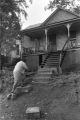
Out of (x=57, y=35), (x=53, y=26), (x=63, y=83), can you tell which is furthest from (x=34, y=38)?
(x=63, y=83)

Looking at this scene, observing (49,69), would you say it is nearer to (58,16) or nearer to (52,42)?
(52,42)

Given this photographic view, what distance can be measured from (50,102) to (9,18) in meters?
9.91

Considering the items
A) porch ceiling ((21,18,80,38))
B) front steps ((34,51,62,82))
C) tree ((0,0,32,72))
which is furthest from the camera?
porch ceiling ((21,18,80,38))

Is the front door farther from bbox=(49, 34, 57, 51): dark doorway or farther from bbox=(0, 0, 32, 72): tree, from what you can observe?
bbox=(0, 0, 32, 72): tree

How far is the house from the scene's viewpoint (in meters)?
12.6

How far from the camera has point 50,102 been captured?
263 inches

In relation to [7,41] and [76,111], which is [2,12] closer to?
[7,41]

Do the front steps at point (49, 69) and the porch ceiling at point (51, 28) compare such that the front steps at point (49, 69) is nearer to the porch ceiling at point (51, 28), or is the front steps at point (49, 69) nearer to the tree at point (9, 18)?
the porch ceiling at point (51, 28)

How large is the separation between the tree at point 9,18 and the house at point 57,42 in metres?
2.47

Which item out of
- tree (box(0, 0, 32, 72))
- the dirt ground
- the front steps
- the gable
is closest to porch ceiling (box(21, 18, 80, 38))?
the gable

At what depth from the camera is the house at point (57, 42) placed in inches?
497

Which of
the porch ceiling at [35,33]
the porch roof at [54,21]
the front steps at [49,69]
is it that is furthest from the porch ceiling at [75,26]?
the front steps at [49,69]

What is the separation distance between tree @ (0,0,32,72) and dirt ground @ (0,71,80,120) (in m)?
6.96

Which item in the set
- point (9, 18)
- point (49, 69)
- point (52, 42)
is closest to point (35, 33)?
point (52, 42)
